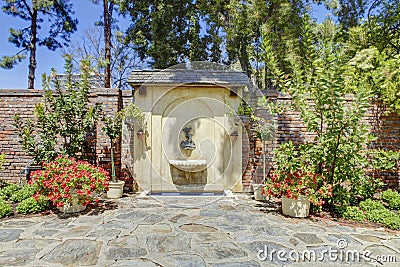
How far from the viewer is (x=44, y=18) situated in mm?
9188

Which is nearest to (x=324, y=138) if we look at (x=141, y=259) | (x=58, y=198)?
(x=141, y=259)

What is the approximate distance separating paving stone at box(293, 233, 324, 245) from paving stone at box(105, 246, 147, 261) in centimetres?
184

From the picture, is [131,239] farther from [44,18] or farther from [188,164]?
[44,18]

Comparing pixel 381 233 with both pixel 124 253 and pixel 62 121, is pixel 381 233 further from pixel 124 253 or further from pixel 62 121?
pixel 62 121

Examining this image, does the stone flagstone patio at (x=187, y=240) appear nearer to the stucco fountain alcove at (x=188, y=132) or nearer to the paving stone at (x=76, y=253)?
the paving stone at (x=76, y=253)

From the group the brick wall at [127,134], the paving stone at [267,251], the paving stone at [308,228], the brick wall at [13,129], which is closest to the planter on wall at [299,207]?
the paving stone at [308,228]

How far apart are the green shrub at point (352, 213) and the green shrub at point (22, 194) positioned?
5261mm

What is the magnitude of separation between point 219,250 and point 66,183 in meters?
2.48

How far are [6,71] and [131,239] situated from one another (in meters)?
8.14

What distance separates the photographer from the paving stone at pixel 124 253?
263 cm

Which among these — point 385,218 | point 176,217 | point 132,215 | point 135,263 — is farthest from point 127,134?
point 385,218

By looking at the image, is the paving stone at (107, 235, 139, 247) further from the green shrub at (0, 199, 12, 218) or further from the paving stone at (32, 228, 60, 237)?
the green shrub at (0, 199, 12, 218)

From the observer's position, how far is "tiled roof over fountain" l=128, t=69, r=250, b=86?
5.58 meters

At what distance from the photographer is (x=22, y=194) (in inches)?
183
